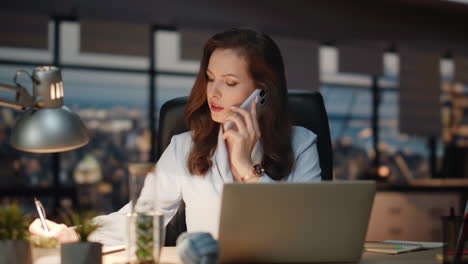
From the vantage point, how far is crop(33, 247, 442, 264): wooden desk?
54.4 inches

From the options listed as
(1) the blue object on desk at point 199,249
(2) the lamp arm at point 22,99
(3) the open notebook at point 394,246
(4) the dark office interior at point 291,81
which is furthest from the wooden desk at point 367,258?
(4) the dark office interior at point 291,81

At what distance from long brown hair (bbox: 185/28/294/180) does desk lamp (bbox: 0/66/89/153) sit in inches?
32.1

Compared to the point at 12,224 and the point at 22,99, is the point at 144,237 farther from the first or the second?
the point at 22,99

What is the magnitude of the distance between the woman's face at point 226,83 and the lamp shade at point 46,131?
2.56 feet

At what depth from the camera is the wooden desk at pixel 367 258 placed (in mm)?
1383

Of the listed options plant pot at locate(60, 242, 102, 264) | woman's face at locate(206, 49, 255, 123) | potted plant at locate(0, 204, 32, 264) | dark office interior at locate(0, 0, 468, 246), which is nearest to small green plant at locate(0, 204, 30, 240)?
potted plant at locate(0, 204, 32, 264)

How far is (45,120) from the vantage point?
4.11ft

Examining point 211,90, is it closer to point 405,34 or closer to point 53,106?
point 53,106

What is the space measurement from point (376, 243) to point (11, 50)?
14.3 ft

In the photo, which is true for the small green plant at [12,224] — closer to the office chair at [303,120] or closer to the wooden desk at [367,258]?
the wooden desk at [367,258]

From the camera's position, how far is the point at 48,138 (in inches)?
48.8

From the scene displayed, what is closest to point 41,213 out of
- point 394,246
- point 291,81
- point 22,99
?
point 22,99

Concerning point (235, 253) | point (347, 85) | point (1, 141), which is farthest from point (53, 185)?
point (235, 253)

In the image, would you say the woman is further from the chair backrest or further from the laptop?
the laptop
